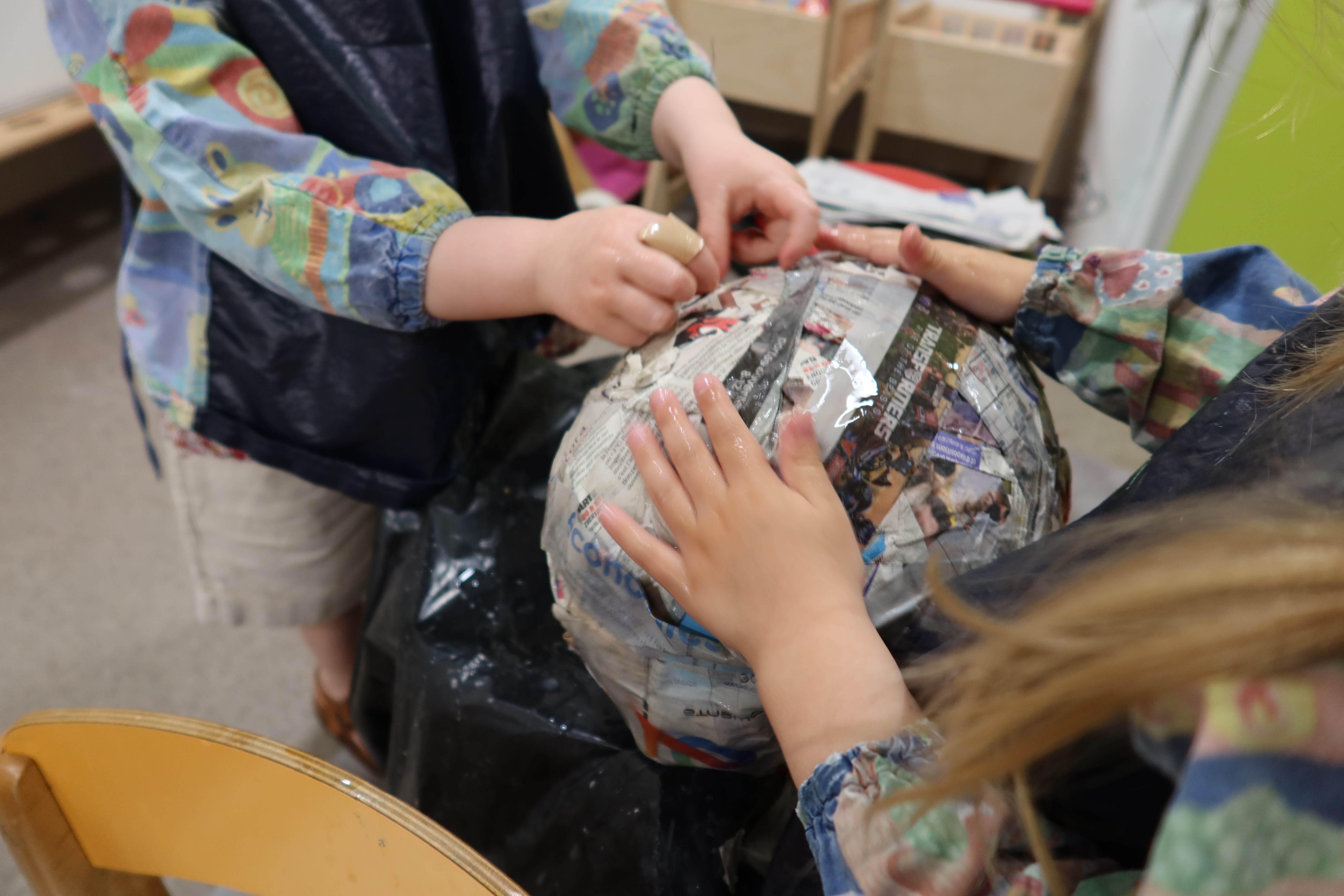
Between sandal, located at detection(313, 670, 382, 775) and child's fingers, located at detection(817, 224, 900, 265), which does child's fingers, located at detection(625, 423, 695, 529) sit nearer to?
child's fingers, located at detection(817, 224, 900, 265)

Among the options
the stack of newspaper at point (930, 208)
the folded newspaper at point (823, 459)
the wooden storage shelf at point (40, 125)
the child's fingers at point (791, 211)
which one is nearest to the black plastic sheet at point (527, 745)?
the folded newspaper at point (823, 459)

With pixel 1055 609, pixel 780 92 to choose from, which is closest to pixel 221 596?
pixel 1055 609

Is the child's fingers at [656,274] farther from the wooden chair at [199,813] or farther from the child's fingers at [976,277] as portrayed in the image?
the wooden chair at [199,813]

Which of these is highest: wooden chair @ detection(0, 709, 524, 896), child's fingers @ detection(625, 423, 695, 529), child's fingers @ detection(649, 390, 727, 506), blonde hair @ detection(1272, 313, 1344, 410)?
blonde hair @ detection(1272, 313, 1344, 410)

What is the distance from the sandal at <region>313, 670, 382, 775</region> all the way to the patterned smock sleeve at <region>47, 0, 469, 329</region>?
609 mm

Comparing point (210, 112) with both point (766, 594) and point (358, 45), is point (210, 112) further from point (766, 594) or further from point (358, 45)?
point (766, 594)

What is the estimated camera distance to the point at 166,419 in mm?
748

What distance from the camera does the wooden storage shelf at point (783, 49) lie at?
1.82 metres

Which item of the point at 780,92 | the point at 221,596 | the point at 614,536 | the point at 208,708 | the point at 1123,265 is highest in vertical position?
the point at 1123,265

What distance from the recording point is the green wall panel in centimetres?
51

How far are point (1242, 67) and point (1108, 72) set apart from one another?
2.09 feet

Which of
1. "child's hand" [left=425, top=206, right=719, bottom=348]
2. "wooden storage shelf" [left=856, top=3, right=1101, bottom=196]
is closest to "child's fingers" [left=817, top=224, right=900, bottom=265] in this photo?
"child's hand" [left=425, top=206, right=719, bottom=348]

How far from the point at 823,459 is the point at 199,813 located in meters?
0.38

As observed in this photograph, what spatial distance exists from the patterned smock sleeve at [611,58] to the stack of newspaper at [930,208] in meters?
0.51
